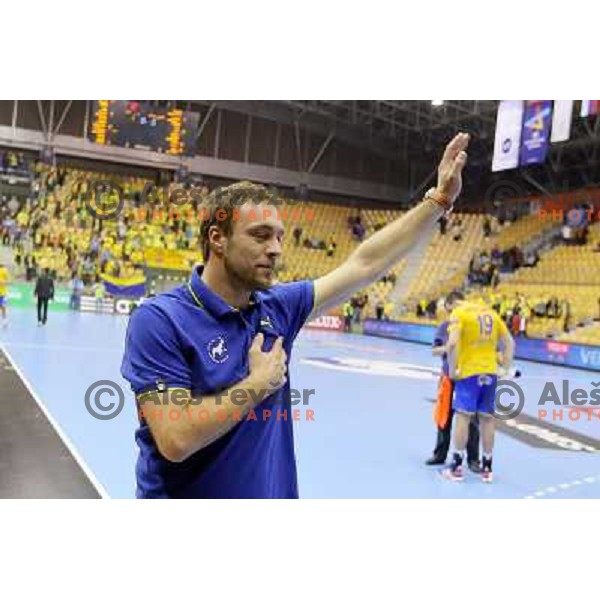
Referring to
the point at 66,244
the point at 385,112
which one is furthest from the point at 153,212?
the point at 385,112

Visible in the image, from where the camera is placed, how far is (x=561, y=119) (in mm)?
9328

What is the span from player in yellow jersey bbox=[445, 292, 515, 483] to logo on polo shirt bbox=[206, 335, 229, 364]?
12.8 ft

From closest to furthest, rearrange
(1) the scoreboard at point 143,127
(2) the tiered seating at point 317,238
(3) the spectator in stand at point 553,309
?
(3) the spectator in stand at point 553,309, (1) the scoreboard at point 143,127, (2) the tiered seating at point 317,238

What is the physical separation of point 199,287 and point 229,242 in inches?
5.6

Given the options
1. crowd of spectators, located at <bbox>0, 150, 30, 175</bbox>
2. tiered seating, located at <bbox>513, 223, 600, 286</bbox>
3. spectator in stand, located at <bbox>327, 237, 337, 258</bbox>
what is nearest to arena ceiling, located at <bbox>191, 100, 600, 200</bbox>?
tiered seating, located at <bbox>513, 223, 600, 286</bbox>

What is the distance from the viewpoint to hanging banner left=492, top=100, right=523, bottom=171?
9.68 m

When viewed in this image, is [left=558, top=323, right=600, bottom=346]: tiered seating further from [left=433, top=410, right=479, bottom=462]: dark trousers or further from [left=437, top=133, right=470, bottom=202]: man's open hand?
[left=437, top=133, right=470, bottom=202]: man's open hand

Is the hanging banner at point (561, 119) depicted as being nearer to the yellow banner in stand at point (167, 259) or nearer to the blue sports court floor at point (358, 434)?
the blue sports court floor at point (358, 434)

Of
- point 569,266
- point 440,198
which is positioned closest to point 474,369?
point 440,198

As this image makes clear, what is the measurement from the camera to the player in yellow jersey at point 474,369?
5.32 m

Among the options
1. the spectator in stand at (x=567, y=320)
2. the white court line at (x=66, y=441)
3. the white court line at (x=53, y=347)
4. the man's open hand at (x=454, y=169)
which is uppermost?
the man's open hand at (x=454, y=169)

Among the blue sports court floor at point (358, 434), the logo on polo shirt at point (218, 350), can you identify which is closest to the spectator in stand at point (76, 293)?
the blue sports court floor at point (358, 434)

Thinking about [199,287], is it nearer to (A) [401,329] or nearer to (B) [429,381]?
(B) [429,381]

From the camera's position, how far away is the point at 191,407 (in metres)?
1.53
